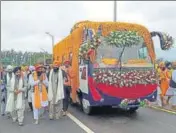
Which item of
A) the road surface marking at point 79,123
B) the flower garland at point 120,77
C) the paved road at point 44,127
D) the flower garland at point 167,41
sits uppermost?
the flower garland at point 167,41

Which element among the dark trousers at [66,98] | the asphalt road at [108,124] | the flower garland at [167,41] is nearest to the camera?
the asphalt road at [108,124]

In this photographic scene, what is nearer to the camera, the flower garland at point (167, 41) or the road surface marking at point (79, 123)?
the road surface marking at point (79, 123)

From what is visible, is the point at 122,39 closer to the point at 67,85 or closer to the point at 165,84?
the point at 67,85

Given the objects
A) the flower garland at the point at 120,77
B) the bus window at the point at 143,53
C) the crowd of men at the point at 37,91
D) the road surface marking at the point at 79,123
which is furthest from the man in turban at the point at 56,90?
the bus window at the point at 143,53

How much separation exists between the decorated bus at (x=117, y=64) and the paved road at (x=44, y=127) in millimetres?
993

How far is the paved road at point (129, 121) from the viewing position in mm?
10453

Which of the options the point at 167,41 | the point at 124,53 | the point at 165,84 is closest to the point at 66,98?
the point at 124,53

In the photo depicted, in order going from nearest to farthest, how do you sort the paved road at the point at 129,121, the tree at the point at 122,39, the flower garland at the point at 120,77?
the paved road at the point at 129,121 → the flower garland at the point at 120,77 → the tree at the point at 122,39

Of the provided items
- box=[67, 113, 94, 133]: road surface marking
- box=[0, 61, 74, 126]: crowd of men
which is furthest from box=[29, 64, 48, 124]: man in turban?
box=[67, 113, 94, 133]: road surface marking

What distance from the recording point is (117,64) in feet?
39.8

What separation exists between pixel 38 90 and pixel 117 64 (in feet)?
7.99

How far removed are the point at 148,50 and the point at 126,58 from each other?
0.80 metres

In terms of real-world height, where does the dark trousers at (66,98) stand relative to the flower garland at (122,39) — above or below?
below

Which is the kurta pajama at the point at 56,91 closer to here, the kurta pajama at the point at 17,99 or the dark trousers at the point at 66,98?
the dark trousers at the point at 66,98
